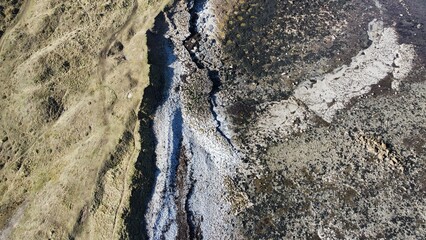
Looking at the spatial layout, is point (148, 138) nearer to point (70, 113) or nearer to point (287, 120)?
point (70, 113)

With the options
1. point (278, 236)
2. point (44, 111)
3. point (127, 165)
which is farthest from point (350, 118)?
point (44, 111)

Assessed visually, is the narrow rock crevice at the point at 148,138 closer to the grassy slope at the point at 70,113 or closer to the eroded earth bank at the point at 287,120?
the eroded earth bank at the point at 287,120

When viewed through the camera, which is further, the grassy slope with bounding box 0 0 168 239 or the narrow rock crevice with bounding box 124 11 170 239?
the grassy slope with bounding box 0 0 168 239

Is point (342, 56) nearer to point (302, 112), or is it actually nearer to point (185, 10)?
point (302, 112)

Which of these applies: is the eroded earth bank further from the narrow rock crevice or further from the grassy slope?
the grassy slope

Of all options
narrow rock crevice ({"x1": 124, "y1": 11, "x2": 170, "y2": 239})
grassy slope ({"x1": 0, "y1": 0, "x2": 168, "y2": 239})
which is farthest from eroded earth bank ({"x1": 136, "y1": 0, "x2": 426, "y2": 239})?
grassy slope ({"x1": 0, "y1": 0, "x2": 168, "y2": 239})
